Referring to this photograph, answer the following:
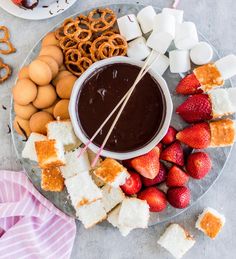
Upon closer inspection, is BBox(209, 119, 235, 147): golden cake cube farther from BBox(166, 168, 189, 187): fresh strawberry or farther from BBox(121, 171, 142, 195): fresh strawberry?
BBox(121, 171, 142, 195): fresh strawberry

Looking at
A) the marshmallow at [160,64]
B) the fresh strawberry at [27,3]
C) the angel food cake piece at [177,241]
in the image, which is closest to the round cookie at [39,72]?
the fresh strawberry at [27,3]

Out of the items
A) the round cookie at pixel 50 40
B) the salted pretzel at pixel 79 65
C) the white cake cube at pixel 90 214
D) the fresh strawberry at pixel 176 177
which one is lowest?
the white cake cube at pixel 90 214

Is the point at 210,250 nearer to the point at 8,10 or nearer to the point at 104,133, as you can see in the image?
the point at 104,133

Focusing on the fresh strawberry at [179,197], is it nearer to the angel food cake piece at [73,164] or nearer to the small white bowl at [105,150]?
the small white bowl at [105,150]

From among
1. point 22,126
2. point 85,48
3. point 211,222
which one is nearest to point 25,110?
point 22,126

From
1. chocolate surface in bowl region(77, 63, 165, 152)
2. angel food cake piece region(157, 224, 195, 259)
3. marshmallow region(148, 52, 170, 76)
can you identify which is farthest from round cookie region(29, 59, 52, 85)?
angel food cake piece region(157, 224, 195, 259)

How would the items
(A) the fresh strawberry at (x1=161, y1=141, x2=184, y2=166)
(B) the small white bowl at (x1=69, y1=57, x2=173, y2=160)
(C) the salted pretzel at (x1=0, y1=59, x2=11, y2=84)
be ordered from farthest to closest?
(C) the salted pretzel at (x1=0, y1=59, x2=11, y2=84) → (A) the fresh strawberry at (x1=161, y1=141, x2=184, y2=166) → (B) the small white bowl at (x1=69, y1=57, x2=173, y2=160)

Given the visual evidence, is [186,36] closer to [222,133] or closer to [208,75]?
[208,75]
